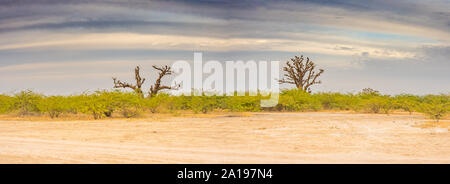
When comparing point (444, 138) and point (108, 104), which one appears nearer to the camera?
point (444, 138)

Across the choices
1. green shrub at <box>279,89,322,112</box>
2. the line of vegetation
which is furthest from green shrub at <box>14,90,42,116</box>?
green shrub at <box>279,89,322,112</box>

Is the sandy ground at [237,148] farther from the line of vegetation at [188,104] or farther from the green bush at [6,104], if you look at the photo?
the green bush at [6,104]

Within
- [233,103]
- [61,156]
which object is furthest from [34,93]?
[61,156]

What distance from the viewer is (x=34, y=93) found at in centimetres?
3269

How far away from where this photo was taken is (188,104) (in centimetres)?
3575

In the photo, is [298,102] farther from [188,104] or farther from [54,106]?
[54,106]

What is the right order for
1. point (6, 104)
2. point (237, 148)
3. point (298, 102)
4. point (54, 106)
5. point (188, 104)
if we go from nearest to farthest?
point (237, 148) < point (54, 106) < point (6, 104) < point (188, 104) < point (298, 102)

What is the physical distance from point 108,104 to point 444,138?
68.1 ft

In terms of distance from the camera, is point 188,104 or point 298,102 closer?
point 188,104

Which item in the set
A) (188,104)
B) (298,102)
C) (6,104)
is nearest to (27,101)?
(6,104)

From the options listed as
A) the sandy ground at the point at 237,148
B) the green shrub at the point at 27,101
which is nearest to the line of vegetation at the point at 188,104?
the green shrub at the point at 27,101

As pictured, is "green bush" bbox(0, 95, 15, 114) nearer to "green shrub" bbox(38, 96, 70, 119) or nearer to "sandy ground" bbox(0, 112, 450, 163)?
"green shrub" bbox(38, 96, 70, 119)
